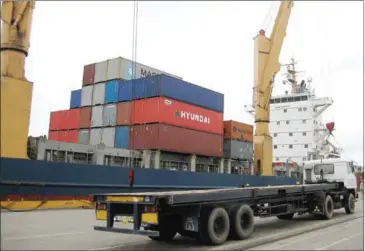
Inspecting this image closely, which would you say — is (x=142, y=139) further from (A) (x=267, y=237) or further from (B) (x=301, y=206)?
(A) (x=267, y=237)

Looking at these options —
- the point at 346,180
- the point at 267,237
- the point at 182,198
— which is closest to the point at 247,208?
the point at 267,237

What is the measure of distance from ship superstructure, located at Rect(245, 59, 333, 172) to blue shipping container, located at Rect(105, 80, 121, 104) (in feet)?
67.7

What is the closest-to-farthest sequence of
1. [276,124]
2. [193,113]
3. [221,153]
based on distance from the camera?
[193,113], [221,153], [276,124]

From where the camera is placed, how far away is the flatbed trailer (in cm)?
682

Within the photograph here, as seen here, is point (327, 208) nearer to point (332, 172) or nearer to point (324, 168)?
point (332, 172)

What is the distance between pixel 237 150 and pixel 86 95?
11663 mm

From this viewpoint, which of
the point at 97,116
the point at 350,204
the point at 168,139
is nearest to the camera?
the point at 350,204

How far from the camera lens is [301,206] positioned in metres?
11.4

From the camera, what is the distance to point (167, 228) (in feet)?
26.7

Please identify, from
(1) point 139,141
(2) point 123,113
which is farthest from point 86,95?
(1) point 139,141

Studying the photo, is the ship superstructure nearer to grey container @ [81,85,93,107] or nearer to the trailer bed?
grey container @ [81,85,93,107]

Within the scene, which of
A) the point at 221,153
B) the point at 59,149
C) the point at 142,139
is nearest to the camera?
the point at 59,149

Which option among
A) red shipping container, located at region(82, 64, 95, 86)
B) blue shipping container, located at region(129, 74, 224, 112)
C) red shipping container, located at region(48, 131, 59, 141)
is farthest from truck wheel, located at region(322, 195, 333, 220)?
red shipping container, located at region(48, 131, 59, 141)

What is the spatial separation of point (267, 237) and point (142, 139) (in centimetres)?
1380
